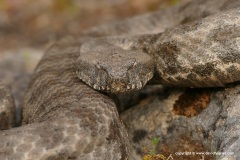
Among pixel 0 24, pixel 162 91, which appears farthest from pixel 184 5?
pixel 0 24

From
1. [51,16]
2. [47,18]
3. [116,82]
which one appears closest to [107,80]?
[116,82]

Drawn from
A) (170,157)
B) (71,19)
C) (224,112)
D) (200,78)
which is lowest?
(71,19)

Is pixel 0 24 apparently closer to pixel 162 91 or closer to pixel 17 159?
pixel 162 91

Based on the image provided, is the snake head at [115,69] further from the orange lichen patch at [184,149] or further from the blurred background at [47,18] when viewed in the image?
the blurred background at [47,18]

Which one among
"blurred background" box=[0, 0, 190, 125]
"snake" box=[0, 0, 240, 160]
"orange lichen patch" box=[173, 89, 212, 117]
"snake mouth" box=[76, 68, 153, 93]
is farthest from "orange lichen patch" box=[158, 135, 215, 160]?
"blurred background" box=[0, 0, 190, 125]

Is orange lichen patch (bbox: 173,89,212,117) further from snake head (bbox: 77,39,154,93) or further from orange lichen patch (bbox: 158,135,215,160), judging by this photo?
snake head (bbox: 77,39,154,93)

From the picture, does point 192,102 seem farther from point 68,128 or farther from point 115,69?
point 68,128

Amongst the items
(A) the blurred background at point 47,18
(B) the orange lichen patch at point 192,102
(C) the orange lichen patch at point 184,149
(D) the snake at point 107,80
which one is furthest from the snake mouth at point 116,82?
(A) the blurred background at point 47,18

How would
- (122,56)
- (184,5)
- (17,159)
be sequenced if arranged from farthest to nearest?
1. (184,5)
2. (122,56)
3. (17,159)
